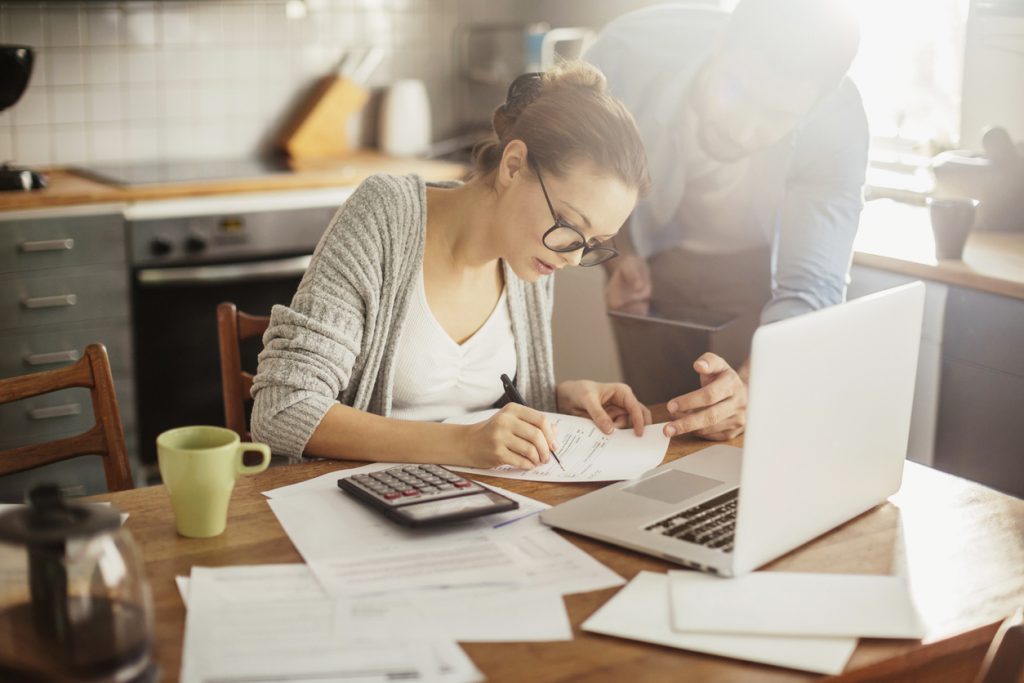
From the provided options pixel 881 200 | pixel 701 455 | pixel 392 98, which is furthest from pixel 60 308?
pixel 881 200

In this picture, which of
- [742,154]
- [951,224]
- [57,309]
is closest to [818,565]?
[742,154]

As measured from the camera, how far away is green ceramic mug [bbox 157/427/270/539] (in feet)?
3.82

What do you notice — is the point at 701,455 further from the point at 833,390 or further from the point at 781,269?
the point at 781,269

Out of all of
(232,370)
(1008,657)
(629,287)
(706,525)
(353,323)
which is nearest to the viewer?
(1008,657)

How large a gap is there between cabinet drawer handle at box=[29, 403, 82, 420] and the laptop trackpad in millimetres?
2041

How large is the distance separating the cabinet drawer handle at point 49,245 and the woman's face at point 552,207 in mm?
1609

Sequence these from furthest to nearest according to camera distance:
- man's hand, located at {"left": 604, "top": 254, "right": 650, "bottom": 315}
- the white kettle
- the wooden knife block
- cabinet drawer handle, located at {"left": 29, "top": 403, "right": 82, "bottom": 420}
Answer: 1. the white kettle
2. the wooden knife block
3. cabinet drawer handle, located at {"left": 29, "top": 403, "right": 82, "bottom": 420}
4. man's hand, located at {"left": 604, "top": 254, "right": 650, "bottom": 315}

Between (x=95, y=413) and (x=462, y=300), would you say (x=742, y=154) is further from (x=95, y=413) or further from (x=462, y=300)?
(x=95, y=413)

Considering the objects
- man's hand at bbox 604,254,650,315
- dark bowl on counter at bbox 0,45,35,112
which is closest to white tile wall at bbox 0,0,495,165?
dark bowl on counter at bbox 0,45,35,112

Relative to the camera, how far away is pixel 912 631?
3.32ft

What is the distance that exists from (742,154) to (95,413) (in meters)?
1.25

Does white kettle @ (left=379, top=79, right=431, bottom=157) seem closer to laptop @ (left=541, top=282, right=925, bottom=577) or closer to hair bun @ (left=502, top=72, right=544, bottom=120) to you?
hair bun @ (left=502, top=72, right=544, bottom=120)

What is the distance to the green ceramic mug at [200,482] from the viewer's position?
117cm

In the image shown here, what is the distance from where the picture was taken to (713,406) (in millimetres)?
1554
